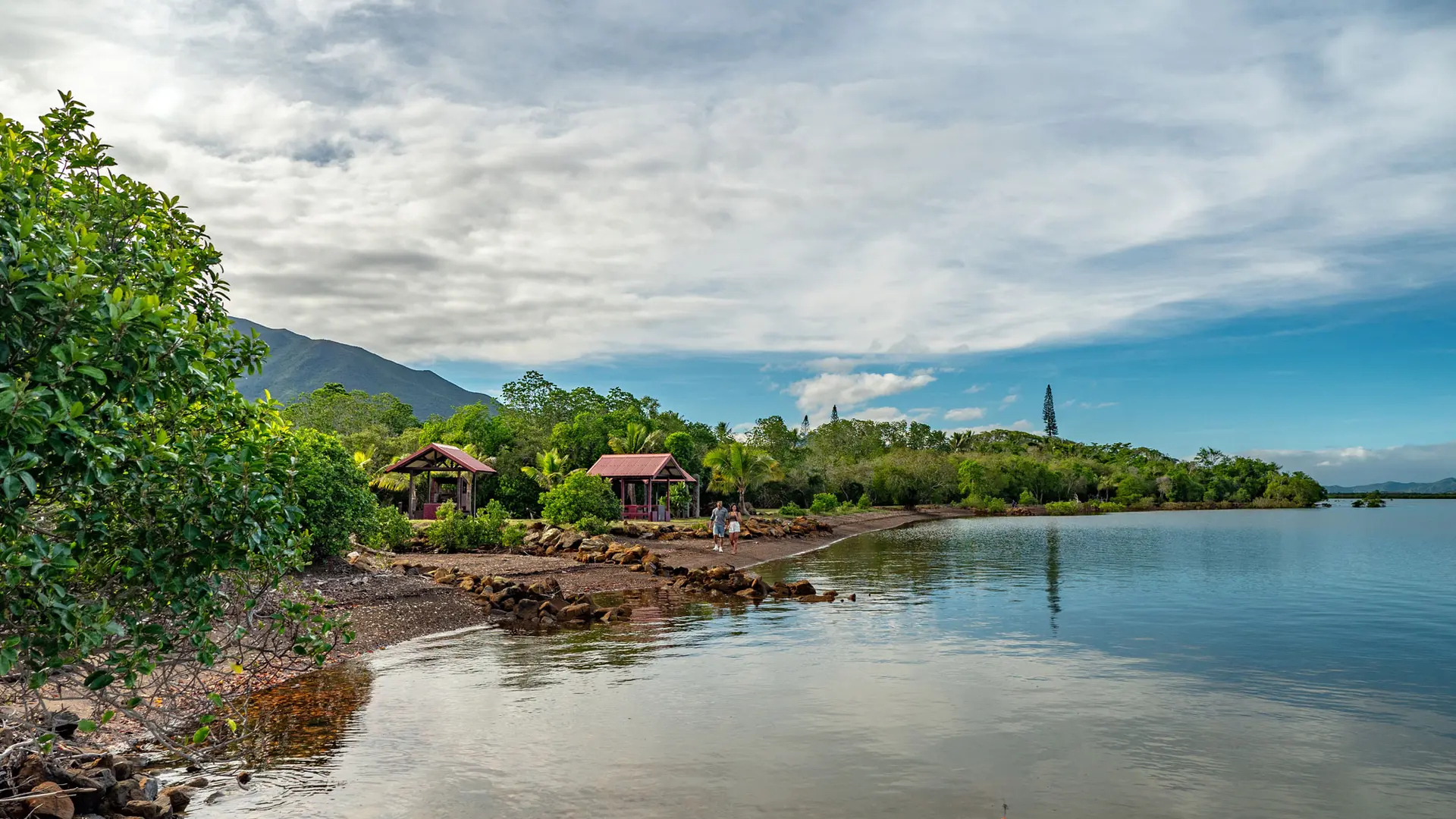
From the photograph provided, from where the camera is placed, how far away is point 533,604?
18.3 meters

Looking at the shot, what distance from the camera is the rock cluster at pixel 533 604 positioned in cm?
1784

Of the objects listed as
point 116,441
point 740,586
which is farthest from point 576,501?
point 116,441

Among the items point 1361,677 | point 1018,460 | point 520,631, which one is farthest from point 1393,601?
point 1018,460

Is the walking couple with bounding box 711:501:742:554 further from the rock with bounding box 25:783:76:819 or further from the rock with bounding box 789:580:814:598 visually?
the rock with bounding box 25:783:76:819

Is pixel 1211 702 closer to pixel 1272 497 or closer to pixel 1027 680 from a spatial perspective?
pixel 1027 680

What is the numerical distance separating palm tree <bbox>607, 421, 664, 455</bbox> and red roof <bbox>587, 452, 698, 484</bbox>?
6172 mm

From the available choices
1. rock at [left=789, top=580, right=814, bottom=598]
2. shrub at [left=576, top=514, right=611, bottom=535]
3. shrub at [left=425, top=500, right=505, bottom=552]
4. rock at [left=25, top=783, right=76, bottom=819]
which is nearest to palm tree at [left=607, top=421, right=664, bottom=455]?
shrub at [left=576, top=514, right=611, bottom=535]

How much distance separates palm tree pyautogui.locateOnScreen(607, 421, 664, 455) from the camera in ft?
173

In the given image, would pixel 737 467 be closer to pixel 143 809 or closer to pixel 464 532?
pixel 464 532

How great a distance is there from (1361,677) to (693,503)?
141 ft

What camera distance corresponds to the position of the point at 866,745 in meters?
9.80

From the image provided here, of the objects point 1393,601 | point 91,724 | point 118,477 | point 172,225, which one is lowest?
point 1393,601

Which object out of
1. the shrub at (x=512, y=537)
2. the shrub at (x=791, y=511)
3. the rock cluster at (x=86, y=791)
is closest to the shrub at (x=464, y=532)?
the shrub at (x=512, y=537)

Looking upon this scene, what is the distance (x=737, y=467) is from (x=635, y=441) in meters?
6.97
